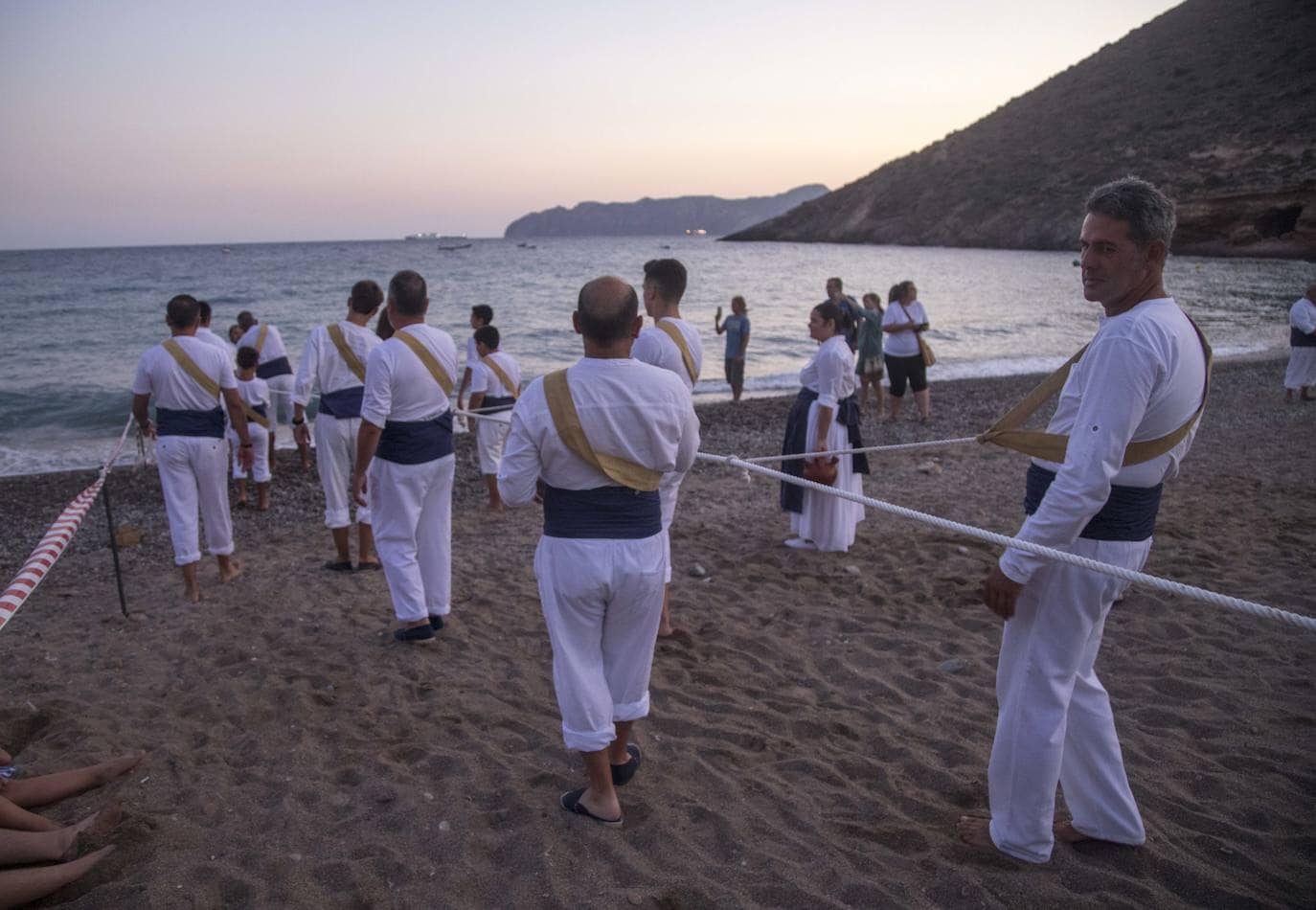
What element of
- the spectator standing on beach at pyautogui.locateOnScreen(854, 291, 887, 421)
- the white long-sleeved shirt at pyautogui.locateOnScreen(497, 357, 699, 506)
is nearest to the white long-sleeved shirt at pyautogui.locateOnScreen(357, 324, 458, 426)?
the white long-sleeved shirt at pyautogui.locateOnScreen(497, 357, 699, 506)

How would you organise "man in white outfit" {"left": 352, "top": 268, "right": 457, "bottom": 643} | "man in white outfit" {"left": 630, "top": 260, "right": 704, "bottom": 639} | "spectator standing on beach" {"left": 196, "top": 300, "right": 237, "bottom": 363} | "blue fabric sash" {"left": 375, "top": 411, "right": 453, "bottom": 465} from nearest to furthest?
1. "man in white outfit" {"left": 630, "top": 260, "right": 704, "bottom": 639}
2. "man in white outfit" {"left": 352, "top": 268, "right": 457, "bottom": 643}
3. "blue fabric sash" {"left": 375, "top": 411, "right": 453, "bottom": 465}
4. "spectator standing on beach" {"left": 196, "top": 300, "right": 237, "bottom": 363}

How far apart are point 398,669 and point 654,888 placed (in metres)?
2.60

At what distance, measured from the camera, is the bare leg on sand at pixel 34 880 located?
10.00 feet

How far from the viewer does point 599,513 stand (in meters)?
3.40

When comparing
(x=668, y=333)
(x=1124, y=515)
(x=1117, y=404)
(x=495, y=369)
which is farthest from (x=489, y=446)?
(x=1117, y=404)

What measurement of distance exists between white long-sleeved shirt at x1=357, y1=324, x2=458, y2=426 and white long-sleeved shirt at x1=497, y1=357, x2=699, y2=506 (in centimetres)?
211

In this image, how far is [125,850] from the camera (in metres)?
3.44

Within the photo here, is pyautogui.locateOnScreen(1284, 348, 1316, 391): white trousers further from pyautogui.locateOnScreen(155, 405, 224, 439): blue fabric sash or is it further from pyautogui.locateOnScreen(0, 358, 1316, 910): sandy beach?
pyautogui.locateOnScreen(155, 405, 224, 439): blue fabric sash

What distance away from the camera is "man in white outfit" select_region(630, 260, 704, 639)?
5.08 meters

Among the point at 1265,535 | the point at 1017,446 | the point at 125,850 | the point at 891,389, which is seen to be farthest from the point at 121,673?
the point at 891,389

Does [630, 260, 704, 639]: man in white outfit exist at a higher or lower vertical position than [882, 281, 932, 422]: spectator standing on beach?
higher

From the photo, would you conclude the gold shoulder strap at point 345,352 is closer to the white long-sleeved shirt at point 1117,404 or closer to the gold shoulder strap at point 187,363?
the gold shoulder strap at point 187,363

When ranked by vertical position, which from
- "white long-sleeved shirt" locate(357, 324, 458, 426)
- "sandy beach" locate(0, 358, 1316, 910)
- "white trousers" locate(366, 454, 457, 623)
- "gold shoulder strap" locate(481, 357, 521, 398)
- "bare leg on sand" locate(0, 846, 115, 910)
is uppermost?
"white long-sleeved shirt" locate(357, 324, 458, 426)

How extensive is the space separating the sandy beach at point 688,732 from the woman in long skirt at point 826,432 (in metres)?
0.32
